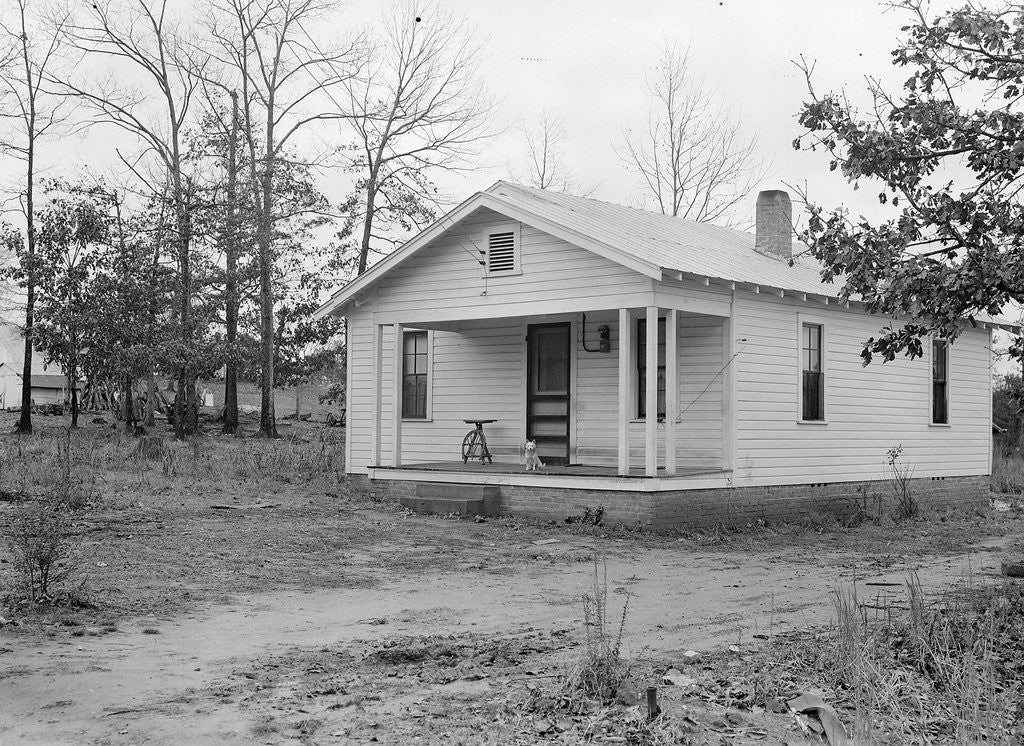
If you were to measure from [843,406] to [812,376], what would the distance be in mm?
946

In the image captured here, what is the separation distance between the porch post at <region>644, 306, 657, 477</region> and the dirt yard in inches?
42.7

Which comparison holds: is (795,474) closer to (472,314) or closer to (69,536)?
(472,314)

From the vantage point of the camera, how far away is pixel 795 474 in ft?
58.1

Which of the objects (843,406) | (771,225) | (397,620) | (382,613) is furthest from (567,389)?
(397,620)

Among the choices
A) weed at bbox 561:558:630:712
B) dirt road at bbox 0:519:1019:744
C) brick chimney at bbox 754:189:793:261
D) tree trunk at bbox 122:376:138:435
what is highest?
brick chimney at bbox 754:189:793:261

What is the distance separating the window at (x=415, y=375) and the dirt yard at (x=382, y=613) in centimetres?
216

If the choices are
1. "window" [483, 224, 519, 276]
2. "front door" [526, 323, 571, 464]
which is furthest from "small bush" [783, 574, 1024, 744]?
"front door" [526, 323, 571, 464]

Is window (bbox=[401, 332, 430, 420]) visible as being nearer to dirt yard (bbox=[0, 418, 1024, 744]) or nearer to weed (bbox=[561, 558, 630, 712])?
dirt yard (bbox=[0, 418, 1024, 744])

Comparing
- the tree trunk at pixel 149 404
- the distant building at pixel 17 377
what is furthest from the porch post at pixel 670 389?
the distant building at pixel 17 377

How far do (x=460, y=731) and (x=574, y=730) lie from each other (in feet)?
1.88

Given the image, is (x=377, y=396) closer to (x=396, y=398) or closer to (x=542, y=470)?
(x=396, y=398)

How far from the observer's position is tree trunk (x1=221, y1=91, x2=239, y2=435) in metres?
33.5

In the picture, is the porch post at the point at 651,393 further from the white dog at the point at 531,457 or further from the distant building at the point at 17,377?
the distant building at the point at 17,377

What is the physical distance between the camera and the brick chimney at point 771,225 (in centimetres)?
2059
